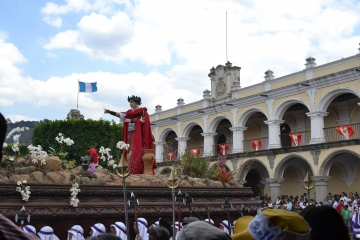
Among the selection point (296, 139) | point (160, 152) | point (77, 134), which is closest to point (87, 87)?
point (77, 134)

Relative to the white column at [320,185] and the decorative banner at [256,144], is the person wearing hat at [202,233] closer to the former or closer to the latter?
the white column at [320,185]

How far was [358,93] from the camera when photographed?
72.6 feet

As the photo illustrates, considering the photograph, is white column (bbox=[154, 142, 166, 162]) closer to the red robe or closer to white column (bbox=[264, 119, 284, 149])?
white column (bbox=[264, 119, 284, 149])

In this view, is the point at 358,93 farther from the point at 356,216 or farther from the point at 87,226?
the point at 87,226

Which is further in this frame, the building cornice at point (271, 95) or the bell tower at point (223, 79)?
the bell tower at point (223, 79)

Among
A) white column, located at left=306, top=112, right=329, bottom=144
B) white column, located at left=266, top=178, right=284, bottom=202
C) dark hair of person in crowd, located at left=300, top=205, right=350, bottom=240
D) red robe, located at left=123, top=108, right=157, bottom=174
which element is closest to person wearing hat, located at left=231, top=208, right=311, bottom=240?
dark hair of person in crowd, located at left=300, top=205, right=350, bottom=240

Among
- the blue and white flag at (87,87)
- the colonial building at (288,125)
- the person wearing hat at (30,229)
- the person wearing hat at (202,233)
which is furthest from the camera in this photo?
the colonial building at (288,125)

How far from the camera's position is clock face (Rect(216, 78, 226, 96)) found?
3145 cm

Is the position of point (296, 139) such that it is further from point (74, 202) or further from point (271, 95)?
point (74, 202)

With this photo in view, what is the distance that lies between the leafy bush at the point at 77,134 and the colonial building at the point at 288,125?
4062mm

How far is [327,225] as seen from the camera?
273 centimetres

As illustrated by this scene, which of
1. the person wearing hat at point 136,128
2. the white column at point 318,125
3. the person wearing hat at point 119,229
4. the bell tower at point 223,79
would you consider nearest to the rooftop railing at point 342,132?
the white column at point 318,125

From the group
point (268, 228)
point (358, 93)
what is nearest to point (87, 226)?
point (268, 228)

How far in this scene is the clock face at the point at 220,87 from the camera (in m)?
31.5
